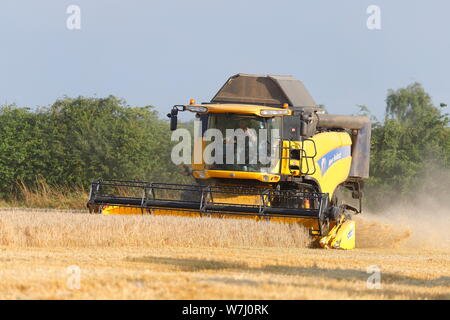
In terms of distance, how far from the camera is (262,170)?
1680 cm

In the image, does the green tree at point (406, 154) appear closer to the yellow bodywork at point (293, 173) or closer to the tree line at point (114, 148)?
the tree line at point (114, 148)

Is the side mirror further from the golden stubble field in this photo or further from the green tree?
the green tree

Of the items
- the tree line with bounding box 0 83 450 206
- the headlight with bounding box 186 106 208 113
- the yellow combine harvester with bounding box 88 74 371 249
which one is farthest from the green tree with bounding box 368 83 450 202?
the headlight with bounding box 186 106 208 113

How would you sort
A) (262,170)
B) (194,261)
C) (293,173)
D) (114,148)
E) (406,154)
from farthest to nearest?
(406,154), (114,148), (293,173), (262,170), (194,261)

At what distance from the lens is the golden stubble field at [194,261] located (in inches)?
335

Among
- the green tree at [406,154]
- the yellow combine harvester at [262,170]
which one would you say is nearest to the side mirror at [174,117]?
the yellow combine harvester at [262,170]

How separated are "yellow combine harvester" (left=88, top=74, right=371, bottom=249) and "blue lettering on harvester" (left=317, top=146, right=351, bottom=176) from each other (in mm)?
19

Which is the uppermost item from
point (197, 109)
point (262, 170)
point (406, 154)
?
point (197, 109)

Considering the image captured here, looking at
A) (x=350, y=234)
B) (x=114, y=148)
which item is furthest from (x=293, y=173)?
(x=114, y=148)

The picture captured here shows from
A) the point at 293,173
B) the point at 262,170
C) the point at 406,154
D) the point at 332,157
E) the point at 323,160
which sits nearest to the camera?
the point at 262,170

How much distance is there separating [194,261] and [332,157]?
24.2ft

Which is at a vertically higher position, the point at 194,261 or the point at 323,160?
the point at 323,160

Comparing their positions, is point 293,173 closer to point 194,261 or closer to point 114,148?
point 194,261
